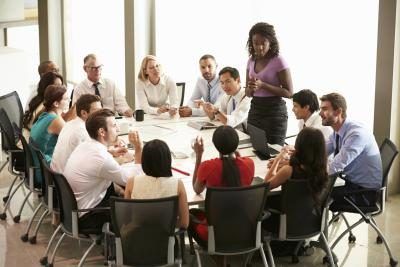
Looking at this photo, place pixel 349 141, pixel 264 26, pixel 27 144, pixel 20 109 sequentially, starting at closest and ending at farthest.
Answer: pixel 349 141 → pixel 27 144 → pixel 264 26 → pixel 20 109

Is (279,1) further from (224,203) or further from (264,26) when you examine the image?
(224,203)

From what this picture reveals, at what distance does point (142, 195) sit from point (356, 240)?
2.23m

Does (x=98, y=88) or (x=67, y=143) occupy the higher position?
(x=98, y=88)

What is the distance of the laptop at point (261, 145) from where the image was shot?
598 cm

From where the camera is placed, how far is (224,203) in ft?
15.3

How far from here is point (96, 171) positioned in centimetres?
520

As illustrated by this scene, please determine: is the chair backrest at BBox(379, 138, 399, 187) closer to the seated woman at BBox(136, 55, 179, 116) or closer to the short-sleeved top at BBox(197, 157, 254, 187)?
the short-sleeved top at BBox(197, 157, 254, 187)

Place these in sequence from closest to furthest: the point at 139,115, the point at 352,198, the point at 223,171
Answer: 1. the point at 223,171
2. the point at 352,198
3. the point at 139,115

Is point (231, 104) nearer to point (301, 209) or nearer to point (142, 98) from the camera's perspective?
point (142, 98)

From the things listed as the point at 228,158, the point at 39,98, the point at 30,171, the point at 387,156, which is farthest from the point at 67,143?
the point at 387,156

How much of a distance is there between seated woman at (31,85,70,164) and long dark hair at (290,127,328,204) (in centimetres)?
229

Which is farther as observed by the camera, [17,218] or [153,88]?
[153,88]

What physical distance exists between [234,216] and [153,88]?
3.52 m

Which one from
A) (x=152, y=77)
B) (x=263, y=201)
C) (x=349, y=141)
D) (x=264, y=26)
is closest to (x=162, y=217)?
(x=263, y=201)
